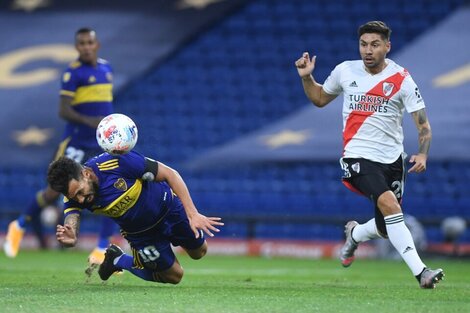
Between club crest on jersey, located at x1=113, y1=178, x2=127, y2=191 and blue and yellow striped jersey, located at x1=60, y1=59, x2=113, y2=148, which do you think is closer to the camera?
club crest on jersey, located at x1=113, y1=178, x2=127, y2=191

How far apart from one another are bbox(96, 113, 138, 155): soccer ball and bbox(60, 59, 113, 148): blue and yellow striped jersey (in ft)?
12.2

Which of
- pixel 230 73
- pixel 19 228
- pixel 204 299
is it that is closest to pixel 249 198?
pixel 230 73

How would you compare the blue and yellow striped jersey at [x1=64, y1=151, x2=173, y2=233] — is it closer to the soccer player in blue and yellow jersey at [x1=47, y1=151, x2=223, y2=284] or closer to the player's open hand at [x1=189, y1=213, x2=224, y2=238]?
the soccer player in blue and yellow jersey at [x1=47, y1=151, x2=223, y2=284]

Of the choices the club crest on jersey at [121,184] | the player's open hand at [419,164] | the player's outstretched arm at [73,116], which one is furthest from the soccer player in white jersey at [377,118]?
the player's outstretched arm at [73,116]

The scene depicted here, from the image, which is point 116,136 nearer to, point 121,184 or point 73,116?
point 121,184

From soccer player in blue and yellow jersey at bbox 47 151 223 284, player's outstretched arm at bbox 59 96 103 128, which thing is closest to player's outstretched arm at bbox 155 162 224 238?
soccer player in blue and yellow jersey at bbox 47 151 223 284

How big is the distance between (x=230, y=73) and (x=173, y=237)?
10.2 meters

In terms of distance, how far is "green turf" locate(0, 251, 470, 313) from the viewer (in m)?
6.59

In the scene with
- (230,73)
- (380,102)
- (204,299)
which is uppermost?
(230,73)

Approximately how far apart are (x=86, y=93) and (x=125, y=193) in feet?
13.4

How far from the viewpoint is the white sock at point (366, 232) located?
877cm

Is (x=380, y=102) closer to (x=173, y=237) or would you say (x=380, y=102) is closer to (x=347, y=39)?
(x=173, y=237)

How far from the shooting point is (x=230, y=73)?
18.3m

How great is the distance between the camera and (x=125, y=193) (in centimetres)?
768
